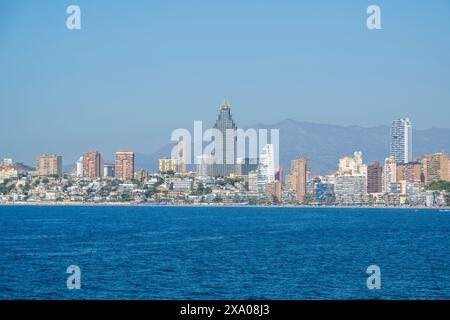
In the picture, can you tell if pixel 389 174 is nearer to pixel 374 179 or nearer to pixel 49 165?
pixel 374 179

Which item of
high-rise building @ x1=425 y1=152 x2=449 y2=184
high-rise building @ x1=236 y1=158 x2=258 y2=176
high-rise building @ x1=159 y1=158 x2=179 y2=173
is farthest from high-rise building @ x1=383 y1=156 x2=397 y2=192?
high-rise building @ x1=159 y1=158 x2=179 y2=173

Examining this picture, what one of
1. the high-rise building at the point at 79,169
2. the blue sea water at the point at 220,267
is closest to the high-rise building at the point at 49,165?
the high-rise building at the point at 79,169

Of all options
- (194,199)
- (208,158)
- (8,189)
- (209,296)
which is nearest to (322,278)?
(209,296)

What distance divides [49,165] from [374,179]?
230 feet

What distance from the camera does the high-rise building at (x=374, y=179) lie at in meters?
162

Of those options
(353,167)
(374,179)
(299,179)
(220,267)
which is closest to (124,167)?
(299,179)

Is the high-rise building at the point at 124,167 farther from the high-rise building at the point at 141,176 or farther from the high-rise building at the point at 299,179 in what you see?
the high-rise building at the point at 299,179

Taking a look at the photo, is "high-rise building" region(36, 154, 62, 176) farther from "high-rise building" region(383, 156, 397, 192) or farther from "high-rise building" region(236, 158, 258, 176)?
"high-rise building" region(383, 156, 397, 192)

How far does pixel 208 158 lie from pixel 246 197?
3338 cm

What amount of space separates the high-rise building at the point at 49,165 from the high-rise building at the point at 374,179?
215 feet

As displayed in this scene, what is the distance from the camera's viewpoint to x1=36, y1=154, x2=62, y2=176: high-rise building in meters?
178

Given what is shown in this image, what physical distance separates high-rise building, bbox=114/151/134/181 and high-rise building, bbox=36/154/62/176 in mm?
13119
